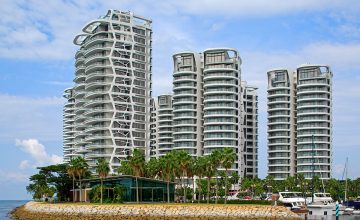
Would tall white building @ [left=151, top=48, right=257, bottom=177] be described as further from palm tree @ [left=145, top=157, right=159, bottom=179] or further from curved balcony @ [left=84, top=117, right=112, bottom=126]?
palm tree @ [left=145, top=157, right=159, bottom=179]

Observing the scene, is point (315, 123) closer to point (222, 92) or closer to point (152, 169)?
point (222, 92)

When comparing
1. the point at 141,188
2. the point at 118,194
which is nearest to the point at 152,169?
the point at 141,188

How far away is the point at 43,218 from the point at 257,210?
39890mm

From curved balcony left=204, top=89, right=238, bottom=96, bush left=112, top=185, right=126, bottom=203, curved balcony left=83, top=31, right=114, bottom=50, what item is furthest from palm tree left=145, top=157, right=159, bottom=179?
curved balcony left=83, top=31, right=114, bottom=50

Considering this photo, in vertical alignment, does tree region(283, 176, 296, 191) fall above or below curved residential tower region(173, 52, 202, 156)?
below

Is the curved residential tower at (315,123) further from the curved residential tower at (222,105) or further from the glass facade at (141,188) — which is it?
the glass facade at (141,188)

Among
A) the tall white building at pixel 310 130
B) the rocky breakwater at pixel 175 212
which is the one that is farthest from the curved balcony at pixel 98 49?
the rocky breakwater at pixel 175 212

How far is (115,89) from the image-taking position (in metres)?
185

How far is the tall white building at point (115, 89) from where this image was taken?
18250 centimetres

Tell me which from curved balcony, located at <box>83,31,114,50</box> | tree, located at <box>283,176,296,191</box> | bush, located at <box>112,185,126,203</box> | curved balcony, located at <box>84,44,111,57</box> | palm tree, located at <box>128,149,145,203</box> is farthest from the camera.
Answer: curved balcony, located at <box>84,44,111,57</box>

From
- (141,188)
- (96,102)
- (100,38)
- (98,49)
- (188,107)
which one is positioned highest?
(100,38)

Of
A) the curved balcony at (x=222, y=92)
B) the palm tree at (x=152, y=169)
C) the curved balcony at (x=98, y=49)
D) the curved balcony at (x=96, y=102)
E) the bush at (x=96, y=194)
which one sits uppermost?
the curved balcony at (x=98, y=49)

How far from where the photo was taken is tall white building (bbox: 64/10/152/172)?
7185 inches

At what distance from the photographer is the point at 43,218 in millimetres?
106188
